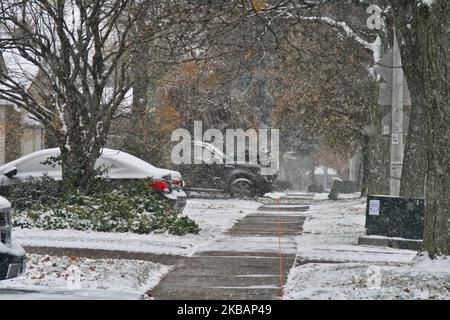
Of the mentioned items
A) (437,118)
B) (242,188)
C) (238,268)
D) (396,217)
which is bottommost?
(238,268)

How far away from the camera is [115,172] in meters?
18.5

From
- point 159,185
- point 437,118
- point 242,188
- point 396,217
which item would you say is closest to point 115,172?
point 159,185

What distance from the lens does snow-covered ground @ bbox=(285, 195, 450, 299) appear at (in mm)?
9266

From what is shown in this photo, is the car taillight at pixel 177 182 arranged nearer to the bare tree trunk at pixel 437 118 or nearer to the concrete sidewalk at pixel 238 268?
the concrete sidewalk at pixel 238 268

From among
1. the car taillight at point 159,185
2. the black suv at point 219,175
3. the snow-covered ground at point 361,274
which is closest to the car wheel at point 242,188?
the black suv at point 219,175

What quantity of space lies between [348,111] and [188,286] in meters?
24.3

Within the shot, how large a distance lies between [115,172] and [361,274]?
8990 mm

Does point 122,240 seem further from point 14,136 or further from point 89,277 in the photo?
point 14,136

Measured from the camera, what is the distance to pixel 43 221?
616 inches

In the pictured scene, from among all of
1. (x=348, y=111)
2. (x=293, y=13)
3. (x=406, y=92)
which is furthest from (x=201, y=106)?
(x=406, y=92)

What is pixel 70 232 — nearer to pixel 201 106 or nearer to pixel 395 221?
pixel 395 221

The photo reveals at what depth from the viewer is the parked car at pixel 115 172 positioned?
17938 millimetres

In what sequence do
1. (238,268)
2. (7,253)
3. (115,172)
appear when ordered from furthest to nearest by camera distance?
(115,172), (238,268), (7,253)
